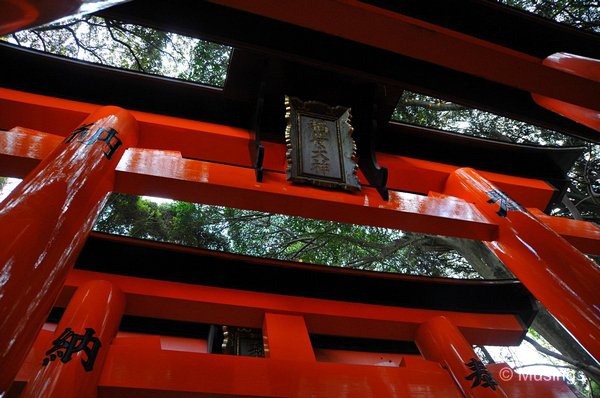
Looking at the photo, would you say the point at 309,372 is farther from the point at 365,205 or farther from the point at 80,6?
the point at 80,6

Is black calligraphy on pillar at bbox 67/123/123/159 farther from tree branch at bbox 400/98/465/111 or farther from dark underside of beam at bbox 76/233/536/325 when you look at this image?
tree branch at bbox 400/98/465/111

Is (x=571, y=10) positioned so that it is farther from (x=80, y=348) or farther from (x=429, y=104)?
(x=80, y=348)

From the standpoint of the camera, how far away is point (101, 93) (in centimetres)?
371

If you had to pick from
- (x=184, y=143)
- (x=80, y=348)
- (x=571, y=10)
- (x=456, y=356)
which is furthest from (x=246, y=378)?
(x=571, y=10)

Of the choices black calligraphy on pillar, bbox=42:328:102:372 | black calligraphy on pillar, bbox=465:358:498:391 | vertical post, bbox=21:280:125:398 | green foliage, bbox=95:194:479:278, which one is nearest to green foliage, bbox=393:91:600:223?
green foliage, bbox=95:194:479:278

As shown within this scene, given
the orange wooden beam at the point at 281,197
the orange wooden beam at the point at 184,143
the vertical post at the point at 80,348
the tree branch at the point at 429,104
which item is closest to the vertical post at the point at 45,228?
the orange wooden beam at the point at 281,197

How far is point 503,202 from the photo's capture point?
348 cm

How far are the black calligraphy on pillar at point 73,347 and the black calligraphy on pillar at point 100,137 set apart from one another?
1336mm

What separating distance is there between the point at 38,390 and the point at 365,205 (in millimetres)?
2642

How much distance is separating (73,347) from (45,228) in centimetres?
125

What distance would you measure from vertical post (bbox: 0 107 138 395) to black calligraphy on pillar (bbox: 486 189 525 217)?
10.8 ft

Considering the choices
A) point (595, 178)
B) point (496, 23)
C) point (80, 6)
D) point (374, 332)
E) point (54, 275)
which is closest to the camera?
point (80, 6)

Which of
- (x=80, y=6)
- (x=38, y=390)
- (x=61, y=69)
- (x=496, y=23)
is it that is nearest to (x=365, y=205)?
(x=496, y=23)

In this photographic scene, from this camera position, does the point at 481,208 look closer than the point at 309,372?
No
